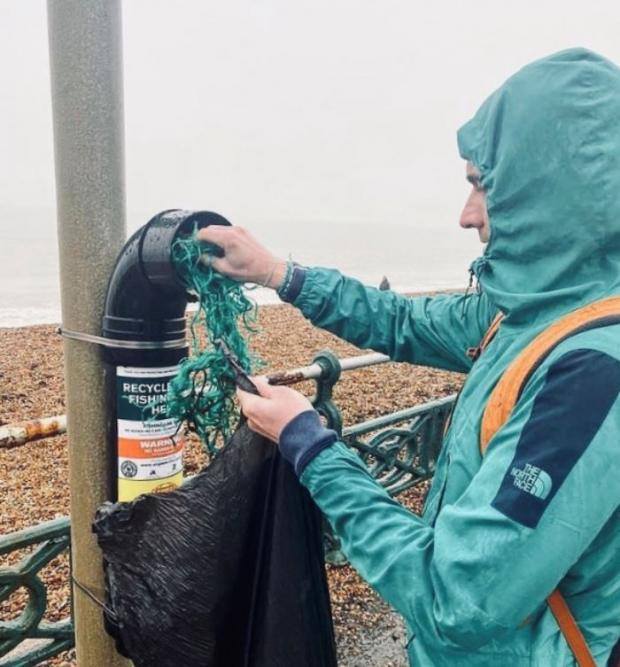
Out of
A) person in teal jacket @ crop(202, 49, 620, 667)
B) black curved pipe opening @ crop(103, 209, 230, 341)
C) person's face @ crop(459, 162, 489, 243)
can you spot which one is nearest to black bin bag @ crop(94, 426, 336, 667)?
person in teal jacket @ crop(202, 49, 620, 667)

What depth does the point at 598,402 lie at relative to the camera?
1106 millimetres

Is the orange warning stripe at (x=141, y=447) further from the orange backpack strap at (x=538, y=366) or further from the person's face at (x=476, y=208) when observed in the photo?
the person's face at (x=476, y=208)

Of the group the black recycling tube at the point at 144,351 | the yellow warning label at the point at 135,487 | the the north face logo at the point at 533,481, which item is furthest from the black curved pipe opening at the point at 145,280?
Result: the the north face logo at the point at 533,481

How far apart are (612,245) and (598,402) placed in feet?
1.19

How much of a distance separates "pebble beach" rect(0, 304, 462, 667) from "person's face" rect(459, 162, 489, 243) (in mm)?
642

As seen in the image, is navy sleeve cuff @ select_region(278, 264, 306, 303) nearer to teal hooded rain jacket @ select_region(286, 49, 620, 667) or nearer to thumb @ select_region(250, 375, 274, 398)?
thumb @ select_region(250, 375, 274, 398)

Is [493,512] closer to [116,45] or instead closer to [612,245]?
[612,245]

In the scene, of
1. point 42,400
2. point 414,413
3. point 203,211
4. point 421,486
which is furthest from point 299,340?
point 203,211

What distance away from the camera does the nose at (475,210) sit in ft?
5.09

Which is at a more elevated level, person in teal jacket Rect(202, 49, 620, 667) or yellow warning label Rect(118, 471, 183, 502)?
person in teal jacket Rect(202, 49, 620, 667)

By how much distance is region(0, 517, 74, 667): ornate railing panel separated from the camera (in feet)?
6.55

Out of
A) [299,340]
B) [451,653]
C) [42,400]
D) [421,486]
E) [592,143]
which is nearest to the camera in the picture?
[592,143]

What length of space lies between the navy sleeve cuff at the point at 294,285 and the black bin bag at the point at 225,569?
607 mm

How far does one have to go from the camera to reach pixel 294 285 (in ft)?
7.03
